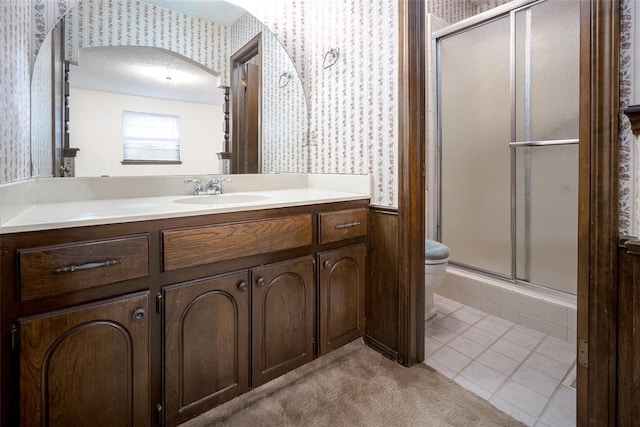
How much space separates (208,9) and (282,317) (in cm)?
162

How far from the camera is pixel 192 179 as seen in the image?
1771 mm

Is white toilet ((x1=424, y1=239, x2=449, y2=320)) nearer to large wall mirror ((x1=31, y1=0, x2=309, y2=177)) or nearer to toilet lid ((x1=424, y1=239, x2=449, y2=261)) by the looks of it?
toilet lid ((x1=424, y1=239, x2=449, y2=261))

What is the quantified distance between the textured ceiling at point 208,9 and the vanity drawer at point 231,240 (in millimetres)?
1176

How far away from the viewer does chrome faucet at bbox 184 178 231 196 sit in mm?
1759

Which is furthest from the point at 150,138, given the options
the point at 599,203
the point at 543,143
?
the point at 543,143

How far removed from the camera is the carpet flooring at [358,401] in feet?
4.34

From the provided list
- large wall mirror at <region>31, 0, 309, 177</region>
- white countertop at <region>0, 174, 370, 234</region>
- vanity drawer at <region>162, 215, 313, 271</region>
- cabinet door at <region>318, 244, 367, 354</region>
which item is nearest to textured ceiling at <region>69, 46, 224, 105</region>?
large wall mirror at <region>31, 0, 309, 177</region>

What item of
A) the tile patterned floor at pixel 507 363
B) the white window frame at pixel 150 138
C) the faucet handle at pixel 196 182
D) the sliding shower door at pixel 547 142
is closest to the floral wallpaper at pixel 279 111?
the faucet handle at pixel 196 182

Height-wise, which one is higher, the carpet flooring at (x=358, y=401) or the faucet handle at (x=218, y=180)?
the faucet handle at (x=218, y=180)

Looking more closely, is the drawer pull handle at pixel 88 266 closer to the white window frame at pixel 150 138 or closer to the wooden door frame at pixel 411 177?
the white window frame at pixel 150 138

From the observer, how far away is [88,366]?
1.01m

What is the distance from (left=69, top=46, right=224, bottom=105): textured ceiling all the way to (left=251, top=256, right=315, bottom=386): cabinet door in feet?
A: 3.35

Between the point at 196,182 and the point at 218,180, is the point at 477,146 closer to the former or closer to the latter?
the point at 218,180

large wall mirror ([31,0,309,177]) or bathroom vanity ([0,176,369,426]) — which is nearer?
bathroom vanity ([0,176,369,426])
